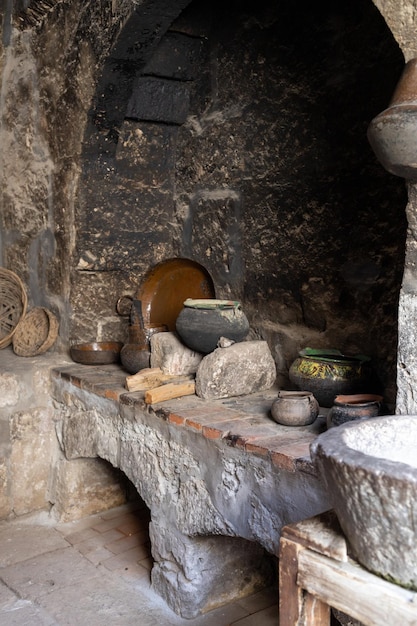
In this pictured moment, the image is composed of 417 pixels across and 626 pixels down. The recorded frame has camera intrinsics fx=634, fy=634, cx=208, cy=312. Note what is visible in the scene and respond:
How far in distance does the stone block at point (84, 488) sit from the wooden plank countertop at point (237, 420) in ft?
1.35

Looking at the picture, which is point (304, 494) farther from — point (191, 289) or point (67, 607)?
point (191, 289)

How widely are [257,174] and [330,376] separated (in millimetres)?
979

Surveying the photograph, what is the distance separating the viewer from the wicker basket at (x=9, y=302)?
3127 mm

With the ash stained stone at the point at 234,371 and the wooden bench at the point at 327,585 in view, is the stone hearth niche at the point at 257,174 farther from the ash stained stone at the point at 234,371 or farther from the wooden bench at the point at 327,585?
the wooden bench at the point at 327,585

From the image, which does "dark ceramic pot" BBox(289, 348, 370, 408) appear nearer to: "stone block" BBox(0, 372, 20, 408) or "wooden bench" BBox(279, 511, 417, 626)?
"wooden bench" BBox(279, 511, 417, 626)

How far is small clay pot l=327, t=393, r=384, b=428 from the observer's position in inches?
66.7

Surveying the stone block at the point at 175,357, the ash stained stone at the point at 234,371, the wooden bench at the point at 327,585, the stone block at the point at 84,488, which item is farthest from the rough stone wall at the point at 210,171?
the wooden bench at the point at 327,585

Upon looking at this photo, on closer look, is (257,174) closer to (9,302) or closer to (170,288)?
(170,288)

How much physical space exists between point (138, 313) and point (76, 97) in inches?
38.3

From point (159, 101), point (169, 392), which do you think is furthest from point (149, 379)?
point (159, 101)

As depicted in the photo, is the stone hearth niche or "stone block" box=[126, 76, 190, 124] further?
"stone block" box=[126, 76, 190, 124]

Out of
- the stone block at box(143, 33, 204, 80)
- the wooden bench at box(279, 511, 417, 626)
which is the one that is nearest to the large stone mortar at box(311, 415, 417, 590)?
the wooden bench at box(279, 511, 417, 626)

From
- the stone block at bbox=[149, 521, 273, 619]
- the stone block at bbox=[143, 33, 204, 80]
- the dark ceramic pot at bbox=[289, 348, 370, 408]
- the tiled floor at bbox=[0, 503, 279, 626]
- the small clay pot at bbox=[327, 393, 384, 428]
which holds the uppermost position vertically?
the stone block at bbox=[143, 33, 204, 80]

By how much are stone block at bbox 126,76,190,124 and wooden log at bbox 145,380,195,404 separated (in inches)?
49.3
